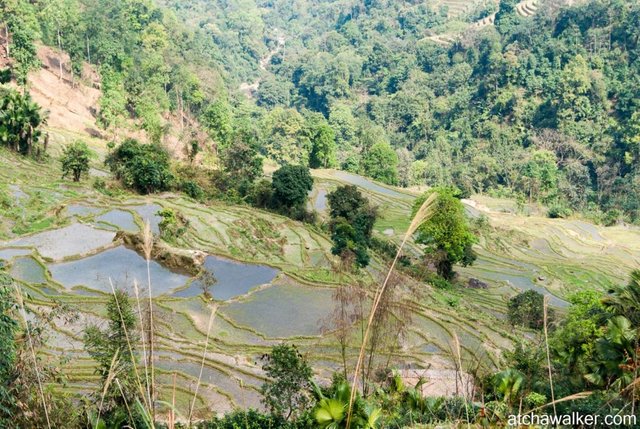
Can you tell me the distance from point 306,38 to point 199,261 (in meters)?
142

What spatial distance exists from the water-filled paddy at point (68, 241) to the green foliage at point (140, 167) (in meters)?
6.45

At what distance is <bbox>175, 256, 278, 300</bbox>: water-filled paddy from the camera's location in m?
23.2

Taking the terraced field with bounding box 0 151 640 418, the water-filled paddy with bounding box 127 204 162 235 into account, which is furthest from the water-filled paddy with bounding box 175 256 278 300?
the water-filled paddy with bounding box 127 204 162 235

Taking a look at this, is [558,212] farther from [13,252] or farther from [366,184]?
[13,252]

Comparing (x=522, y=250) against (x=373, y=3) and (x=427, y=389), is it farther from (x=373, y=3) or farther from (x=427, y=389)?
(x=373, y=3)

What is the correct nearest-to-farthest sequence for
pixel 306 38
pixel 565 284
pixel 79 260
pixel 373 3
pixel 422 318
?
pixel 422 318
pixel 79 260
pixel 565 284
pixel 373 3
pixel 306 38

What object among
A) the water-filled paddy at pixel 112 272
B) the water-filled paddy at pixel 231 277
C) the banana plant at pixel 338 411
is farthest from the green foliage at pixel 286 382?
the water-filled paddy at pixel 112 272

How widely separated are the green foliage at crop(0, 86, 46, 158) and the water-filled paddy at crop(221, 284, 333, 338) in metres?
23.2

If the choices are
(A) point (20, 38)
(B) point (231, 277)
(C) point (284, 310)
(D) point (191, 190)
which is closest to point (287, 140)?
(A) point (20, 38)

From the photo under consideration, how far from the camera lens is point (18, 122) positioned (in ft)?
121

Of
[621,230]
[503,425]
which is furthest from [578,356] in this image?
[621,230]

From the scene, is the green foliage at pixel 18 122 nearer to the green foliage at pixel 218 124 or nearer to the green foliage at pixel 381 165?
the green foliage at pixel 218 124

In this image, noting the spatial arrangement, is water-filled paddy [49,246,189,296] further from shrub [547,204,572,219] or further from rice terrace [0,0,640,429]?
shrub [547,204,572,219]

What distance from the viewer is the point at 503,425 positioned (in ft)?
19.6
